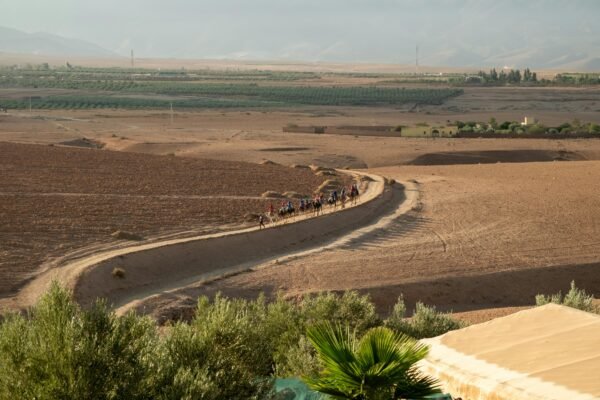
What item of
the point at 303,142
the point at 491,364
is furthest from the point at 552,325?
the point at 303,142

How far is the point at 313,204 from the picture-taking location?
33.7 meters

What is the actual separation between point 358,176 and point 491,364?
31.6 metres

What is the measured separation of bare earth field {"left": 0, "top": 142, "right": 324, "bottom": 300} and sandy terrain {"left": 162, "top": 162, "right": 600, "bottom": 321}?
4.40 metres

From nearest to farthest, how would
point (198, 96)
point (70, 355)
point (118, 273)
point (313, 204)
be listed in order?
point (70, 355), point (118, 273), point (313, 204), point (198, 96)

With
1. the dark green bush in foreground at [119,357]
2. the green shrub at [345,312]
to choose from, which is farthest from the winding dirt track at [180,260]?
the dark green bush in foreground at [119,357]

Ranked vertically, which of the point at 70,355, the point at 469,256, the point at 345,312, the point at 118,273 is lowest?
the point at 469,256

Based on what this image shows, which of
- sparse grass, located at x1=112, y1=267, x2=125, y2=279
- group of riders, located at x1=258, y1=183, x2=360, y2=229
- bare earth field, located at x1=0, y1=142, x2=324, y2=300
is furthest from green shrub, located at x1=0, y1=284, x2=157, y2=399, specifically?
group of riders, located at x1=258, y1=183, x2=360, y2=229

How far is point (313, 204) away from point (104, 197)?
6.74 metres

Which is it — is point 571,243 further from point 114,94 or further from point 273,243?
point 114,94

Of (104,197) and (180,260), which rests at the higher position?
(104,197)

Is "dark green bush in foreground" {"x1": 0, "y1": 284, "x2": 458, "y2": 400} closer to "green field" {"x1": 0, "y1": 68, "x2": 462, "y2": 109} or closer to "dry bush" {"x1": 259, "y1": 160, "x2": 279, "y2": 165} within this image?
"dry bush" {"x1": 259, "y1": 160, "x2": 279, "y2": 165}

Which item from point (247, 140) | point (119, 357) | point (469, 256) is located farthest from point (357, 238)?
point (247, 140)

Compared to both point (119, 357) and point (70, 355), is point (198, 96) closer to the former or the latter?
point (119, 357)

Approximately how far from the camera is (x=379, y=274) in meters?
26.2
